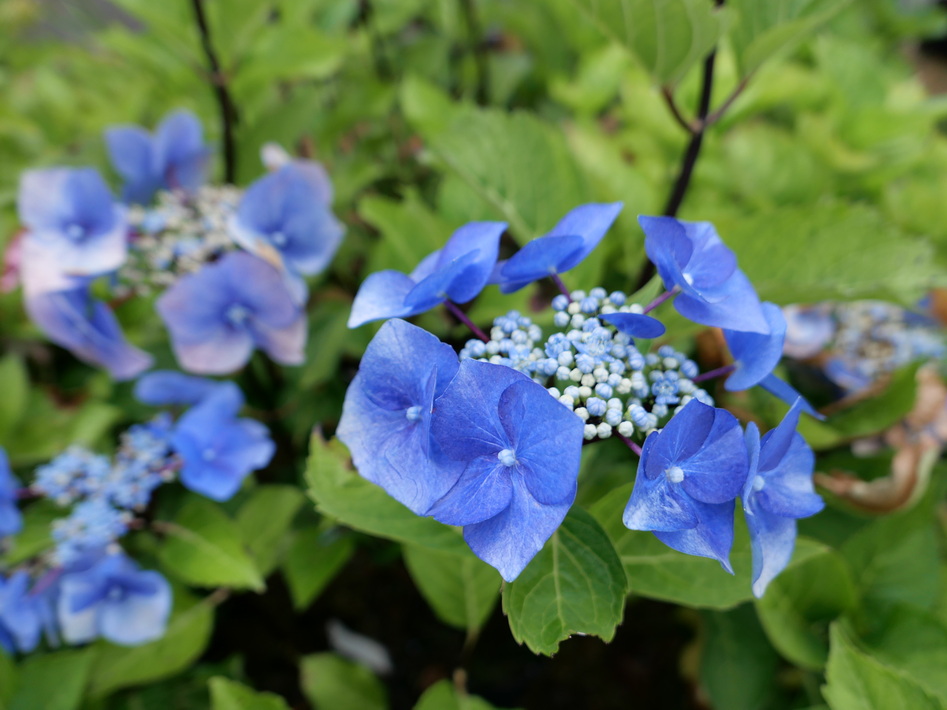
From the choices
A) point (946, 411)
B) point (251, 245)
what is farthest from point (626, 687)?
point (251, 245)

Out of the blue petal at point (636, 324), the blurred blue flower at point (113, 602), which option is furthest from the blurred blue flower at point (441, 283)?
the blurred blue flower at point (113, 602)

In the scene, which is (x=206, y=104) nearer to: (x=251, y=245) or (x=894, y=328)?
(x=251, y=245)

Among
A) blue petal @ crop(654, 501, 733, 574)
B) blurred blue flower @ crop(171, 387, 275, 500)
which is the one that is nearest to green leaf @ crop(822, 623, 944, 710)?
blue petal @ crop(654, 501, 733, 574)

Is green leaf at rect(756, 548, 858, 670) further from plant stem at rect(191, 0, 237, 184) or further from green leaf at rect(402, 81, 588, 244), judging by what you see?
plant stem at rect(191, 0, 237, 184)

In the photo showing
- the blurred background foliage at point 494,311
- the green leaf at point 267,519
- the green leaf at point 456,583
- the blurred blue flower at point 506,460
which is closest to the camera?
the blurred blue flower at point 506,460

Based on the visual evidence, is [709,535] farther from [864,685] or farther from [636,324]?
[864,685]

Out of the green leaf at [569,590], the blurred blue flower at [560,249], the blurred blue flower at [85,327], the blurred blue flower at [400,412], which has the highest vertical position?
the blurred blue flower at [560,249]

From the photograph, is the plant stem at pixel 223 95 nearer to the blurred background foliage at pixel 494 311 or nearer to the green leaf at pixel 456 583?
the blurred background foliage at pixel 494 311
